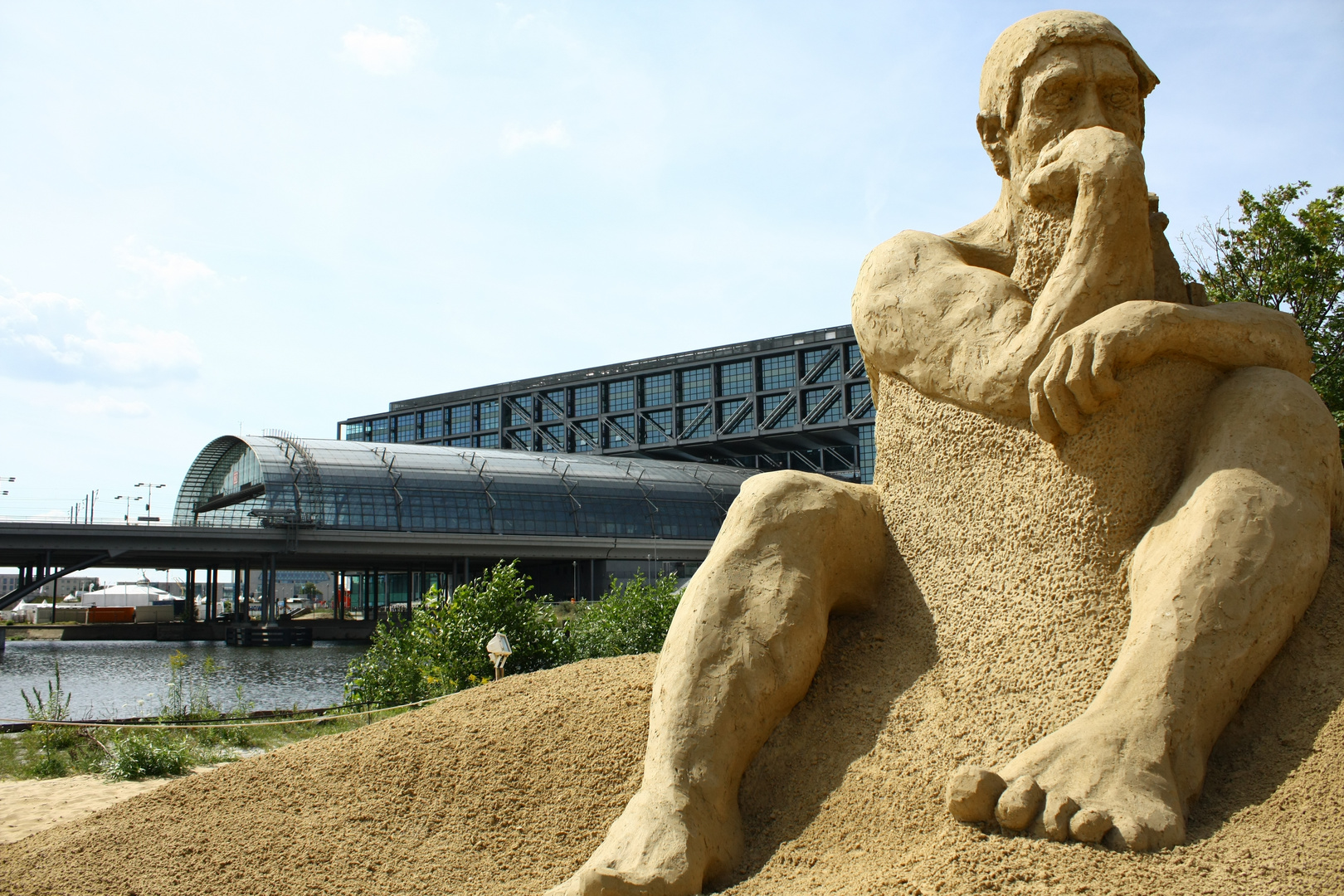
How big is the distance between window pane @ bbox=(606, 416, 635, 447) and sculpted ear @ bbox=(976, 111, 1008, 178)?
182 ft

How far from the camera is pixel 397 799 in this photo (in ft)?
12.2

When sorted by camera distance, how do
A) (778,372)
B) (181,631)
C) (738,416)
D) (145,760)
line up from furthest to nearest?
(738,416) < (778,372) < (181,631) < (145,760)

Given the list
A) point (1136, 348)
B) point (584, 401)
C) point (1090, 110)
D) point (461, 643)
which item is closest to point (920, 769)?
point (1136, 348)

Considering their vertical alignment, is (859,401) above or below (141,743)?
above

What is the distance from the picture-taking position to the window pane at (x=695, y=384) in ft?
185

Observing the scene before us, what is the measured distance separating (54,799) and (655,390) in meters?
52.8

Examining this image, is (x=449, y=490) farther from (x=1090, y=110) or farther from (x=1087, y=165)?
(x=1087, y=165)

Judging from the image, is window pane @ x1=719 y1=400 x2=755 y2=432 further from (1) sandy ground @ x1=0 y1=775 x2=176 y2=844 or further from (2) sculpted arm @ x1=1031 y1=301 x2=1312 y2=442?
(2) sculpted arm @ x1=1031 y1=301 x2=1312 y2=442

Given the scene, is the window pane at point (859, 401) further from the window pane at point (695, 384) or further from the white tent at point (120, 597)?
the white tent at point (120, 597)

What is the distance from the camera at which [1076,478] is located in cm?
288

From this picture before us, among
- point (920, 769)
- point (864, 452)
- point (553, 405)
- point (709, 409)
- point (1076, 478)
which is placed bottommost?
point (920, 769)

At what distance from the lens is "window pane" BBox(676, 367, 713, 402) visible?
56.4 meters

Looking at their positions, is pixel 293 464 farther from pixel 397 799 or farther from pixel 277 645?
pixel 397 799

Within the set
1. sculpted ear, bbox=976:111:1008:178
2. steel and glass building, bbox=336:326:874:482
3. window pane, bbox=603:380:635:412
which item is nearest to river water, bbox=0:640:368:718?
sculpted ear, bbox=976:111:1008:178
